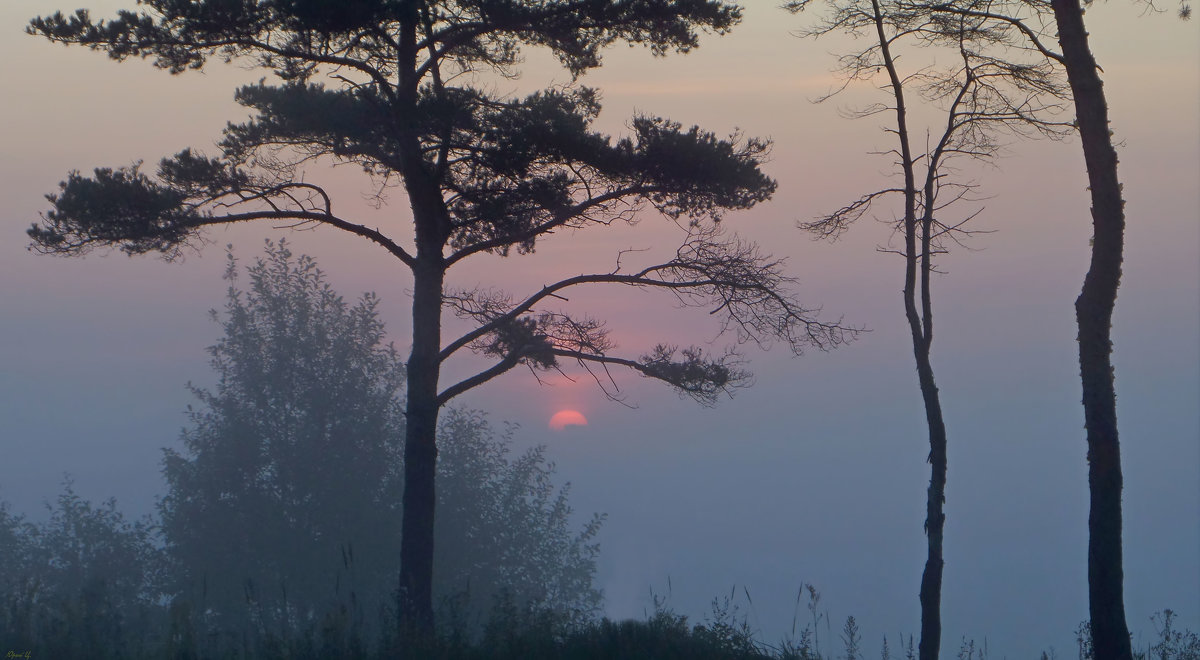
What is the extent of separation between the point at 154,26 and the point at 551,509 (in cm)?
1979

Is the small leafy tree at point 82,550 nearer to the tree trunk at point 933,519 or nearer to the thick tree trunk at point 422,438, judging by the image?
the thick tree trunk at point 422,438

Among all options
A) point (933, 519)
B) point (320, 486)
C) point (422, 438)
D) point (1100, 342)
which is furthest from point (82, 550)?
point (1100, 342)

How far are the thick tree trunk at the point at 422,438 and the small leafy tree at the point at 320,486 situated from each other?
1195 centimetres

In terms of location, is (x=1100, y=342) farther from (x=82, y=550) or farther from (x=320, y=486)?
(x=82, y=550)

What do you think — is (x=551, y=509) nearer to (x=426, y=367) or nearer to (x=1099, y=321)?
(x=426, y=367)

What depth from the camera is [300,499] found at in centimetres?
2455

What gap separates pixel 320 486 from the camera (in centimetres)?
2448

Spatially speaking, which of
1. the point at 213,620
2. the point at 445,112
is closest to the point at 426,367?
the point at 445,112

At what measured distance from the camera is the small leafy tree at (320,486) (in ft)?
77.5

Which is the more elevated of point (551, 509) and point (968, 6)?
point (968, 6)

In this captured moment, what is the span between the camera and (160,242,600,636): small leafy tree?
23.6 m

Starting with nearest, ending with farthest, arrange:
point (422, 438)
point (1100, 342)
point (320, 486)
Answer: point (1100, 342)
point (422, 438)
point (320, 486)

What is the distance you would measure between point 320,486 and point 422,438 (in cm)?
1464

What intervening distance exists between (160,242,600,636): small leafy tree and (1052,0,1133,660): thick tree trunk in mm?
17070
